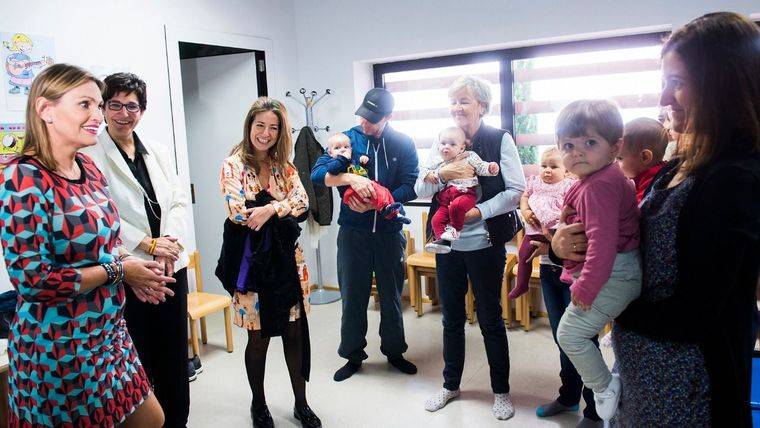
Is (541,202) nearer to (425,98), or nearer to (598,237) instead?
(598,237)

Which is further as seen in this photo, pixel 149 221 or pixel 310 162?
pixel 310 162

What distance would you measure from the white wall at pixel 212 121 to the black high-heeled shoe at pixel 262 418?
7.46 ft

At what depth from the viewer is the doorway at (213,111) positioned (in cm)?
470

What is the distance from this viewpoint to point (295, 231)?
262 centimetres

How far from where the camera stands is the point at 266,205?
99.7 inches

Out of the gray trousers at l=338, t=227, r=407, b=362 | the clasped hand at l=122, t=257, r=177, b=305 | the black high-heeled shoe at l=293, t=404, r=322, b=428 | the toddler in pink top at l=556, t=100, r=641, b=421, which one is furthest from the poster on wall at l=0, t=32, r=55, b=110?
the toddler in pink top at l=556, t=100, r=641, b=421

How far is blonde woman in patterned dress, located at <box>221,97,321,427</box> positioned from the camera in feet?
8.25

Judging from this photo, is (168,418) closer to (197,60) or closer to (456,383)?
(456,383)

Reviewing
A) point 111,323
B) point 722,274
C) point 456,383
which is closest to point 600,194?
point 722,274

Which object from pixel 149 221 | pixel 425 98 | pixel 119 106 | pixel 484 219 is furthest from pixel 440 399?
pixel 425 98

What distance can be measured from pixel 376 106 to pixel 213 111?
2305 mm

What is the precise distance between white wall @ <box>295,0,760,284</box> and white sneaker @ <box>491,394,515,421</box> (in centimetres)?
205

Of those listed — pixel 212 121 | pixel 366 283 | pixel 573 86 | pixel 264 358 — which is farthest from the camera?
pixel 212 121

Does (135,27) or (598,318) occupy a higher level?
(135,27)
